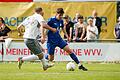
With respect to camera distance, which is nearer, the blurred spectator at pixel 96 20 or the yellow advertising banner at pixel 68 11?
the blurred spectator at pixel 96 20

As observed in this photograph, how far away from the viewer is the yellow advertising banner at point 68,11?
90.6ft

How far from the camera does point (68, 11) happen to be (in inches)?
1103

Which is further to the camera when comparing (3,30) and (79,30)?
(3,30)

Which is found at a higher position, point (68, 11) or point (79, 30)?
point (68, 11)

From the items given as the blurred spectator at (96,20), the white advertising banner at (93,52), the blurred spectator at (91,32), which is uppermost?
the blurred spectator at (96,20)

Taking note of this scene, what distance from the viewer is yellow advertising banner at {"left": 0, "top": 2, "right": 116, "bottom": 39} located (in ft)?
90.6

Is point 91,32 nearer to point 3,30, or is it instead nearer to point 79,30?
point 79,30

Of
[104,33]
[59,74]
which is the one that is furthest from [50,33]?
[104,33]

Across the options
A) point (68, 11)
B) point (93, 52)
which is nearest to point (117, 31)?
point (93, 52)

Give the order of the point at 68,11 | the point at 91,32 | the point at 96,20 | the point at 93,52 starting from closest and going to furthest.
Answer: the point at 93,52, the point at 91,32, the point at 96,20, the point at 68,11

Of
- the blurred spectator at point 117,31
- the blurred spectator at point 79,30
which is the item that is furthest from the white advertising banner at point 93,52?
the blurred spectator at point 117,31

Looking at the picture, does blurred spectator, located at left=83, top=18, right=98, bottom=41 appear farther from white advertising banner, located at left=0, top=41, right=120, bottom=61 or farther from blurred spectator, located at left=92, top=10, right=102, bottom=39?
white advertising banner, located at left=0, top=41, right=120, bottom=61

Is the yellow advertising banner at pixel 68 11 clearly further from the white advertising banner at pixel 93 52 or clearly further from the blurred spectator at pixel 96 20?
the white advertising banner at pixel 93 52

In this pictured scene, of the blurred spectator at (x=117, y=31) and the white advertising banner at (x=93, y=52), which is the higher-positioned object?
the blurred spectator at (x=117, y=31)
